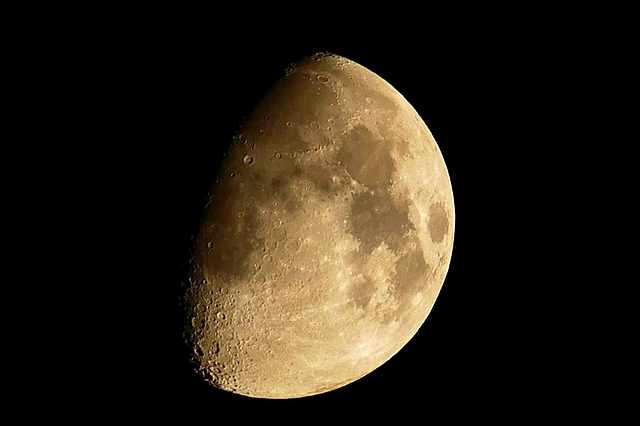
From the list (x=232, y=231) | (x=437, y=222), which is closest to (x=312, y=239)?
(x=232, y=231)

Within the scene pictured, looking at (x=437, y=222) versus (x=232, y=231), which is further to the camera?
(x=437, y=222)

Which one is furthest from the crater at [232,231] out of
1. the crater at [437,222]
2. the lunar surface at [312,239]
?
the crater at [437,222]

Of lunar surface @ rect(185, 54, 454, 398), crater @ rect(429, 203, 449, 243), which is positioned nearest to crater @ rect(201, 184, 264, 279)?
lunar surface @ rect(185, 54, 454, 398)

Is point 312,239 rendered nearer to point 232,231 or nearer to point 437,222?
point 232,231

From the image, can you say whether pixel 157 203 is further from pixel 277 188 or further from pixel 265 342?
pixel 265 342

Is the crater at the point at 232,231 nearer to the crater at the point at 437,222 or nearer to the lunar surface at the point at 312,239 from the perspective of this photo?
the lunar surface at the point at 312,239

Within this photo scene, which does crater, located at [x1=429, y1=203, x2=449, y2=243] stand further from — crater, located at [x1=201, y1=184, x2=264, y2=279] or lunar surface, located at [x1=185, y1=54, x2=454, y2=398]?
crater, located at [x1=201, y1=184, x2=264, y2=279]
